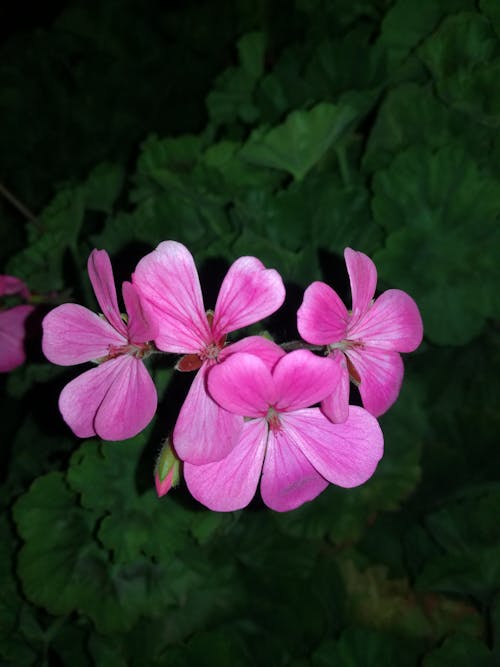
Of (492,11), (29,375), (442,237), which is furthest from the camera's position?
(29,375)

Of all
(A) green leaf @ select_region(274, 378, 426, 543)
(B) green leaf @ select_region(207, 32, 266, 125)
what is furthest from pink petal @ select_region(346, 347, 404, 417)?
(B) green leaf @ select_region(207, 32, 266, 125)

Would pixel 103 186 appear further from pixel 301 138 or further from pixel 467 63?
pixel 467 63

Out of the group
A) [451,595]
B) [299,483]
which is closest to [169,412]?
[299,483]

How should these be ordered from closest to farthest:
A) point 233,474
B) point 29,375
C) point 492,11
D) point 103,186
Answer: point 233,474 → point 492,11 → point 29,375 → point 103,186

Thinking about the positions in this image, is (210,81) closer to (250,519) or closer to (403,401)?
(403,401)

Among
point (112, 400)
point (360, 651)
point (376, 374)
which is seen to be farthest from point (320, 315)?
point (360, 651)

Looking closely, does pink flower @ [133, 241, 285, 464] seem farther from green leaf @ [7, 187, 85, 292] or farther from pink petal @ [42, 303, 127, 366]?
green leaf @ [7, 187, 85, 292]
